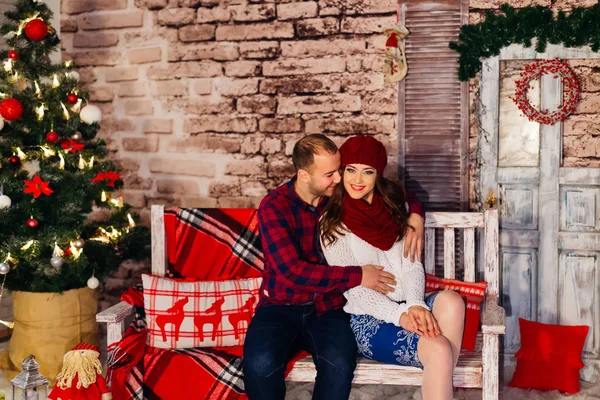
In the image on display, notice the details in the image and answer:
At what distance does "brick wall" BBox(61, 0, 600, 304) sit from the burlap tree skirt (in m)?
0.71

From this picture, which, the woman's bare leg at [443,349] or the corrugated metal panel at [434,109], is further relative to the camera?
the corrugated metal panel at [434,109]

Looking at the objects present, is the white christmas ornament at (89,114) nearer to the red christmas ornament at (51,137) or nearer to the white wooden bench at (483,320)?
Answer: the red christmas ornament at (51,137)

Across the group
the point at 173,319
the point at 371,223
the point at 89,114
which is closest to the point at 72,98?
the point at 89,114

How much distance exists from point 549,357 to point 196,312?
1894 mm

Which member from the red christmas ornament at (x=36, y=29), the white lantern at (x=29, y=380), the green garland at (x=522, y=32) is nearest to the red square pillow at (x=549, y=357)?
the green garland at (x=522, y=32)

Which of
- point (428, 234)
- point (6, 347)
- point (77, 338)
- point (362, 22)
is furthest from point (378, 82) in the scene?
point (6, 347)

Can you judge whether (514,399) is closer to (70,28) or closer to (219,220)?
(219,220)

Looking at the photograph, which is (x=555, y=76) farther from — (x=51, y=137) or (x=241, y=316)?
(x=51, y=137)

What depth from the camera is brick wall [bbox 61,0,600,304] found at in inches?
146

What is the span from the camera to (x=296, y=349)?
2760 millimetres

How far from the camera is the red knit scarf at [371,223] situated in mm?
2787

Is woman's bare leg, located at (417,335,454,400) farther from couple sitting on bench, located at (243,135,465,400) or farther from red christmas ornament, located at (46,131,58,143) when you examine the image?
red christmas ornament, located at (46,131,58,143)

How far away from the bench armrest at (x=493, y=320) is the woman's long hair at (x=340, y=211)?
484 mm

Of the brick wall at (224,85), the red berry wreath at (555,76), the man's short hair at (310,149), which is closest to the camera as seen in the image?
the man's short hair at (310,149)
